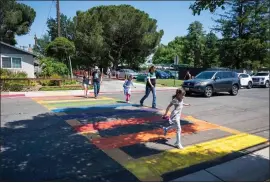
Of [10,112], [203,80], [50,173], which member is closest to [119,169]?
[50,173]

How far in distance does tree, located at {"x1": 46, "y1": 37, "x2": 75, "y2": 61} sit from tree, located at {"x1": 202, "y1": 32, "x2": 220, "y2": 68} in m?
27.9

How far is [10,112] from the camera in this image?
31.8 feet

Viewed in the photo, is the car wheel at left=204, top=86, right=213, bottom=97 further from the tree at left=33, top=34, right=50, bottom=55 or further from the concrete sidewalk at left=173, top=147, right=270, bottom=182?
the tree at left=33, top=34, right=50, bottom=55

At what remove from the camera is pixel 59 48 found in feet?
78.7

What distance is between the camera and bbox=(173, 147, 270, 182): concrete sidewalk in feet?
14.8

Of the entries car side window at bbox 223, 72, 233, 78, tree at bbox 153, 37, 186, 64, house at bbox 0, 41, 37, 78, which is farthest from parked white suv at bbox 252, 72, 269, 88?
tree at bbox 153, 37, 186, 64

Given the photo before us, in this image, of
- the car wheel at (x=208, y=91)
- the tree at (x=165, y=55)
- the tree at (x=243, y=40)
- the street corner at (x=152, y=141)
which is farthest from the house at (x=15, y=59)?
the tree at (x=165, y=55)

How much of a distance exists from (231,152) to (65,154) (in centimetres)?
372

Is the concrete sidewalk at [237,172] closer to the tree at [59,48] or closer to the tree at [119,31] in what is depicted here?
the tree at [59,48]

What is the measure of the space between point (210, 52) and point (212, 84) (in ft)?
Result: 109

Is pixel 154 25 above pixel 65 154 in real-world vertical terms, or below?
above

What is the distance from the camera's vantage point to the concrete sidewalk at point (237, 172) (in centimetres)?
452

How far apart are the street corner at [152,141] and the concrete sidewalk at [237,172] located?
9.1 inches

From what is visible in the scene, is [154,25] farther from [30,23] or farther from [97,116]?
[97,116]
